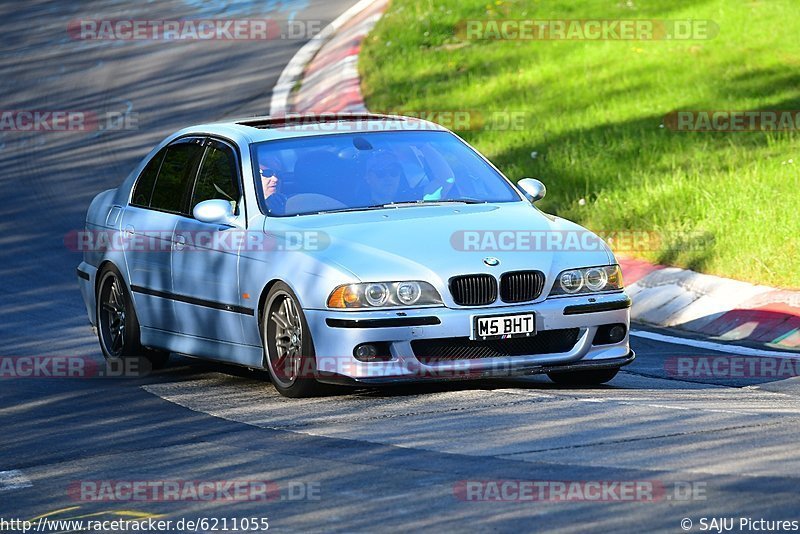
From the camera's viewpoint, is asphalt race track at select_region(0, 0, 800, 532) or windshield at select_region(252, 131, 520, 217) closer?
asphalt race track at select_region(0, 0, 800, 532)

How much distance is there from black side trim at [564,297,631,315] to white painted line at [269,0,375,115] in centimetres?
1262

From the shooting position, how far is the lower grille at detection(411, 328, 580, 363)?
352 inches

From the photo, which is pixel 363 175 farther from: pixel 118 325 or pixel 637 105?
pixel 637 105

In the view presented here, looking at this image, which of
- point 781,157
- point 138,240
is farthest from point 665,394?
point 781,157

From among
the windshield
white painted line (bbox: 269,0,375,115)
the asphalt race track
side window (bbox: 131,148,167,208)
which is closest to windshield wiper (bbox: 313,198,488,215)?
the windshield

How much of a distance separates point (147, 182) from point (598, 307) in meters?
3.50

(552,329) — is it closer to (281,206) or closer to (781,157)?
(281,206)

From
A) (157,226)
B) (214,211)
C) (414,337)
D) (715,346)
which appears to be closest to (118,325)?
(157,226)

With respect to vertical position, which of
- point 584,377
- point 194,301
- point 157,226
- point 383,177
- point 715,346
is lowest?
point 715,346

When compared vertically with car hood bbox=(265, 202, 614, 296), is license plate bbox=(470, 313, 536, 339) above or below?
below

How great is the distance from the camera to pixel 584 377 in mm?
9742

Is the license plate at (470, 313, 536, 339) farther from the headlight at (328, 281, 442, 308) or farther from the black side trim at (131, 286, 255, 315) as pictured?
the black side trim at (131, 286, 255, 315)

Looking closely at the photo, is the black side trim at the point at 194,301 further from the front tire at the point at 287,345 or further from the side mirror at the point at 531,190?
the side mirror at the point at 531,190

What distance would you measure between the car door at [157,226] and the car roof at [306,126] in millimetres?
252
